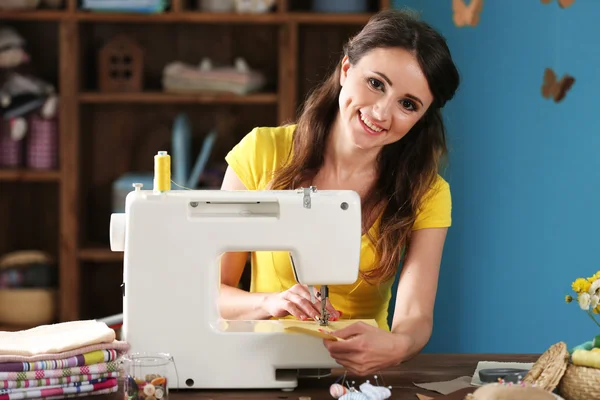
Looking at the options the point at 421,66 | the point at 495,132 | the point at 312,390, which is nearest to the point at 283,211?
the point at 312,390

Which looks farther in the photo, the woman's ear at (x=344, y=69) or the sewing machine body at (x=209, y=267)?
the woman's ear at (x=344, y=69)

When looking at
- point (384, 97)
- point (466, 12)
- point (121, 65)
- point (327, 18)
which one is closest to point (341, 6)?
point (327, 18)

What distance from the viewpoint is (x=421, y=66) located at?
200cm

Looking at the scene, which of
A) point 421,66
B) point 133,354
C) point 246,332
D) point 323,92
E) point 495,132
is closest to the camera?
point 133,354

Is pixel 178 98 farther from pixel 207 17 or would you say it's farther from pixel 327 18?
pixel 327 18

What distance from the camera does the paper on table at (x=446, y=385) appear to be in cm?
165

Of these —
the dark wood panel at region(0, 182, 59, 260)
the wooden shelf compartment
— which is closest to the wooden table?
the wooden shelf compartment

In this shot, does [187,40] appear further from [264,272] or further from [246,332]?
[246,332]

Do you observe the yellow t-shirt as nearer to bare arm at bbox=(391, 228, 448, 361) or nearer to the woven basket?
bare arm at bbox=(391, 228, 448, 361)

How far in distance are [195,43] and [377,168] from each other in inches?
71.6

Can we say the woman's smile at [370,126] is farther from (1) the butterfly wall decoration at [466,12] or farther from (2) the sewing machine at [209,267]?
(1) the butterfly wall decoration at [466,12]

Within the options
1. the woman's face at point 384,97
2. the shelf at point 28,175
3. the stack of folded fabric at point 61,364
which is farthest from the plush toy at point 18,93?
the stack of folded fabric at point 61,364

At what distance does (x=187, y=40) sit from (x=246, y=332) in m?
2.43

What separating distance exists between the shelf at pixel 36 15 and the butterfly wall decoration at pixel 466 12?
154 centimetres
